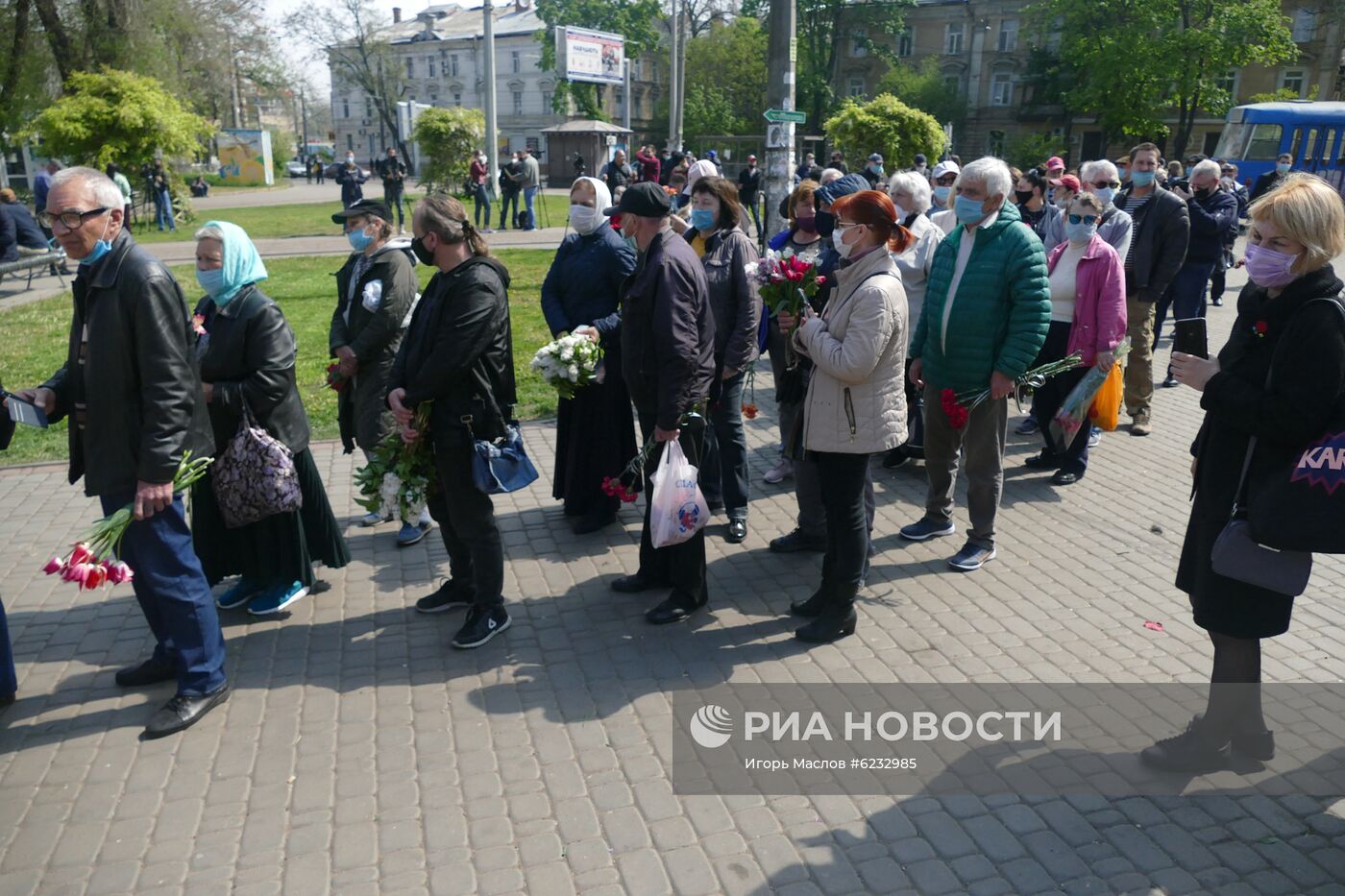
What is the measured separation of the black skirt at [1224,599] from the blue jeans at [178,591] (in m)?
3.81

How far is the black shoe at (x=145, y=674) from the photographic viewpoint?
4.33 m

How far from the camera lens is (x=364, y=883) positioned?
3.12m

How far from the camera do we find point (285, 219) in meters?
27.8

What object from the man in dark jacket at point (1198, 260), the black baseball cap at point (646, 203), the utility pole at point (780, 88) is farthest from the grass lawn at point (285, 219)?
the black baseball cap at point (646, 203)

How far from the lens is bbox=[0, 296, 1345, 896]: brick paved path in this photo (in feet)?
10.4

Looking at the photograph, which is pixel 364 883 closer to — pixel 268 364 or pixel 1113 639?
pixel 268 364

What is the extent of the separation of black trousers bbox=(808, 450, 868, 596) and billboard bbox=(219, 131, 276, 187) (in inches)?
2111

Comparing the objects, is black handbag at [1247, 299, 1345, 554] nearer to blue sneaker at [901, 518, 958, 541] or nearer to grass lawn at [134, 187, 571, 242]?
blue sneaker at [901, 518, 958, 541]

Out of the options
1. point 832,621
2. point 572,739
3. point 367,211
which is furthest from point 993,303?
point 367,211

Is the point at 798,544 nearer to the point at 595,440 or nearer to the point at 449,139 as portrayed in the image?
the point at 595,440

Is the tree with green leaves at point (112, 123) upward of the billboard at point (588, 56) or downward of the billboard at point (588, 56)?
downward

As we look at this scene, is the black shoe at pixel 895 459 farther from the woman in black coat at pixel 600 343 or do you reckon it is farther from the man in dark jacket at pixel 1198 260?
the man in dark jacket at pixel 1198 260

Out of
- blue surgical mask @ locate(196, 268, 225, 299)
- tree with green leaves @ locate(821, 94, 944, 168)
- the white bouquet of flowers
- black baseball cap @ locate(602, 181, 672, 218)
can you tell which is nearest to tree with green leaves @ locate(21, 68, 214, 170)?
tree with green leaves @ locate(821, 94, 944, 168)

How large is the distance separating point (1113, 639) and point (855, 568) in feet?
→ 4.29
